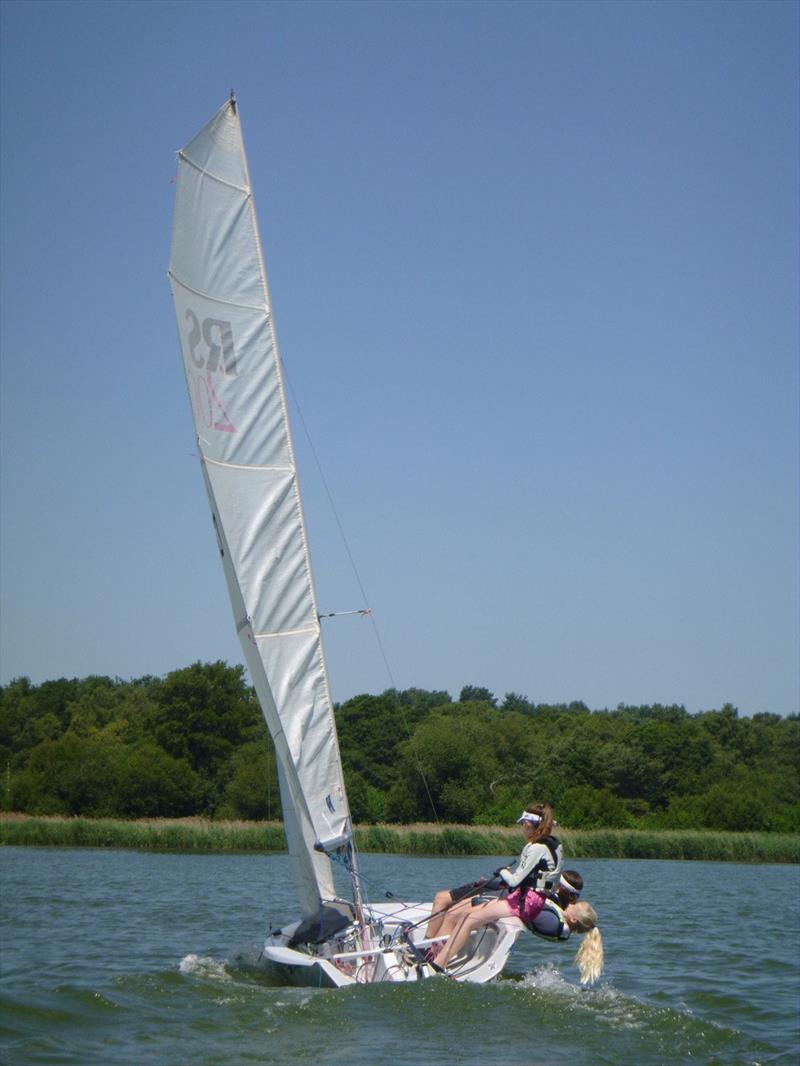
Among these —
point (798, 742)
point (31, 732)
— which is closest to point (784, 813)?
point (798, 742)

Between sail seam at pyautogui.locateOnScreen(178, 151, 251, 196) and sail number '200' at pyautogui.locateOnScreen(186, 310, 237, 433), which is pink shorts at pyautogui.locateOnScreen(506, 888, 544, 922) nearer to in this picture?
sail number '200' at pyautogui.locateOnScreen(186, 310, 237, 433)

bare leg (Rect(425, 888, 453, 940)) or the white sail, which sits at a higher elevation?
the white sail

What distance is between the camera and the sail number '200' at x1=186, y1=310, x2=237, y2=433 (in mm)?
11038

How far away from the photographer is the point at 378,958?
379 inches

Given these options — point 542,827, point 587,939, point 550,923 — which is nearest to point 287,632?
point 542,827

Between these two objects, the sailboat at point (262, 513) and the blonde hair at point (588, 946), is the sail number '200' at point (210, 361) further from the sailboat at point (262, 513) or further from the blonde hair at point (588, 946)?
the blonde hair at point (588, 946)

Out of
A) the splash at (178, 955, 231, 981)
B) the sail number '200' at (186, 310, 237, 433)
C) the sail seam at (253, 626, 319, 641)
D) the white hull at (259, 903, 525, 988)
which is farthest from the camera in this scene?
the sail number '200' at (186, 310, 237, 433)

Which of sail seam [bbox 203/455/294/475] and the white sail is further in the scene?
sail seam [bbox 203/455/294/475]

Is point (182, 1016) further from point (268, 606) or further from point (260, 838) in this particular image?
point (260, 838)

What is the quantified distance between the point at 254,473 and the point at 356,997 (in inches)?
178

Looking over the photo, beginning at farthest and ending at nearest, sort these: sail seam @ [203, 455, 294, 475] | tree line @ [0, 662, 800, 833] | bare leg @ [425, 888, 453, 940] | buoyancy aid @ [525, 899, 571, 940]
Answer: tree line @ [0, 662, 800, 833], sail seam @ [203, 455, 294, 475], bare leg @ [425, 888, 453, 940], buoyancy aid @ [525, 899, 571, 940]

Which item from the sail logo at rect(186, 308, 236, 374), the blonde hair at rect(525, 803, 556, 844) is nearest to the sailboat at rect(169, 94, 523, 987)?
the sail logo at rect(186, 308, 236, 374)

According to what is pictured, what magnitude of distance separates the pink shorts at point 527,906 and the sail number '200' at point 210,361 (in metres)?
4.68

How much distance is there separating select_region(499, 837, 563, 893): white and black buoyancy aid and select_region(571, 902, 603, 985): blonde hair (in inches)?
10.5
